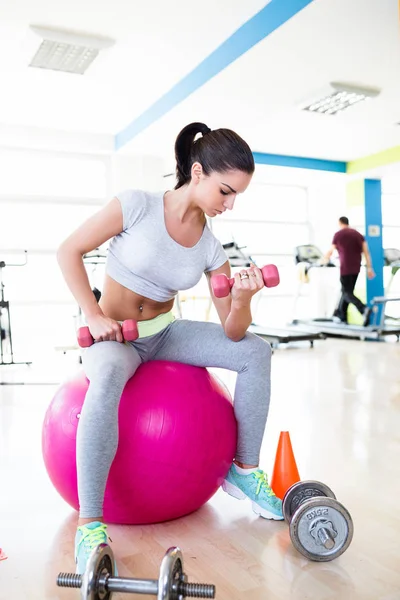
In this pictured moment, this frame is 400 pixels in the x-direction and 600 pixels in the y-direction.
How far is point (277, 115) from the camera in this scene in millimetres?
5410

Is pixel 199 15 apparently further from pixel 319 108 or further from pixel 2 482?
pixel 2 482

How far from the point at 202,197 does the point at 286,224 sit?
270 inches

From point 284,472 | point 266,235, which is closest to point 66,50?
point 284,472

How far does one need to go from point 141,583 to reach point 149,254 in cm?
86

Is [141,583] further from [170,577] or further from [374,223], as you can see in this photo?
[374,223]

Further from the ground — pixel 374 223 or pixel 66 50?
pixel 66 50

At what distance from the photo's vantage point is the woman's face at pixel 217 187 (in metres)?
1.52

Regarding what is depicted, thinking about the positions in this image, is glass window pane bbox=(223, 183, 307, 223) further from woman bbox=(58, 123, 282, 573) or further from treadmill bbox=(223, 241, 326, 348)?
woman bbox=(58, 123, 282, 573)

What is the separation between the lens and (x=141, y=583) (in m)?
1.02

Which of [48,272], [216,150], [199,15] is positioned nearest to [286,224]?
[48,272]

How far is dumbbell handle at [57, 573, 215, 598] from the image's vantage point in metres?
0.99

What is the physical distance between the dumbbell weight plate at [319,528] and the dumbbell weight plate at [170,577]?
1.46 feet

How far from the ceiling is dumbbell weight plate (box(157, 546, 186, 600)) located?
307 cm

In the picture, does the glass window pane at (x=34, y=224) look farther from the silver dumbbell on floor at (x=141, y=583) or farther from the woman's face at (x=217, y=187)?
the silver dumbbell on floor at (x=141, y=583)
